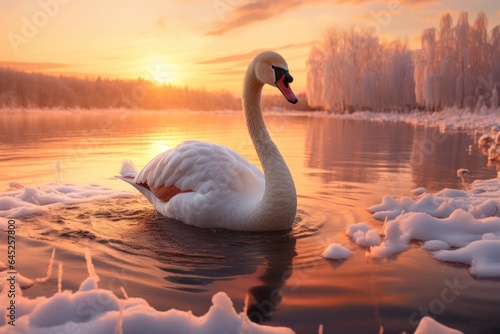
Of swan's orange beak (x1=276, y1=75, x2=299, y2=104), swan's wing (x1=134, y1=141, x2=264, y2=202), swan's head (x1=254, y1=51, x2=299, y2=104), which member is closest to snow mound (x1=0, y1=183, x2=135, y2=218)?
swan's wing (x1=134, y1=141, x2=264, y2=202)

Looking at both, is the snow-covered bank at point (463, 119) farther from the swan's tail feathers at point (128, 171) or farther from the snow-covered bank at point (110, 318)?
the snow-covered bank at point (110, 318)

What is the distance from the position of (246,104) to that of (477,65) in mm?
35485

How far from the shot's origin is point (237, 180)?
215 inches

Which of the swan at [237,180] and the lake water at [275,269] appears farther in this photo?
the swan at [237,180]

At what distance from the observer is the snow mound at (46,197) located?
5.96 m

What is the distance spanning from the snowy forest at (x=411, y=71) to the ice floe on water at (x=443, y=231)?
31578mm

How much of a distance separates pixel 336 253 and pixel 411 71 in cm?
4861

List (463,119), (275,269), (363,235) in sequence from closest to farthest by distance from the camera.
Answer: (275,269), (363,235), (463,119)

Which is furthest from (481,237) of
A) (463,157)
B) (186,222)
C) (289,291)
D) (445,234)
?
(463,157)

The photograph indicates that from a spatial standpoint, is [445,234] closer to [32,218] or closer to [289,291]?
[289,291]

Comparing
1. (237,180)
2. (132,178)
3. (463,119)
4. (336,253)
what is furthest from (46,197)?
(463,119)

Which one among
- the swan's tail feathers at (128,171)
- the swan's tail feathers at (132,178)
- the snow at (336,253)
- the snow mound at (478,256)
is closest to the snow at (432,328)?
the snow mound at (478,256)

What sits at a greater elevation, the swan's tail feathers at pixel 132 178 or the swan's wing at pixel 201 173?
the swan's wing at pixel 201 173

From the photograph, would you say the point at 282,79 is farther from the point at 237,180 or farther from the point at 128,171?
the point at 128,171
